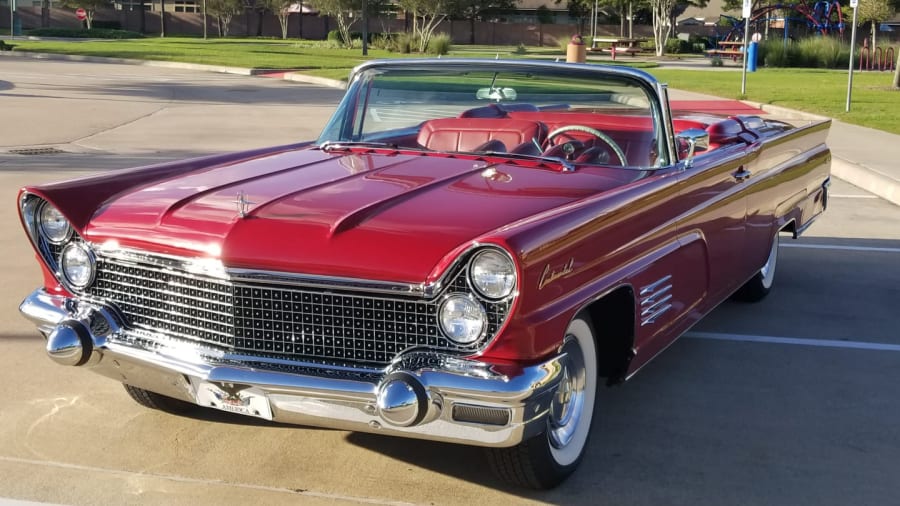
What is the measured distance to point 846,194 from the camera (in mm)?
10883

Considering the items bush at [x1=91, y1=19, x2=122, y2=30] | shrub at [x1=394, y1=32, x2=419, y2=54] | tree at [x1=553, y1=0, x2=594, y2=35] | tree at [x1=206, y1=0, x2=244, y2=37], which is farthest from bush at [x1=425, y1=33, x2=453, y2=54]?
bush at [x1=91, y1=19, x2=122, y2=30]

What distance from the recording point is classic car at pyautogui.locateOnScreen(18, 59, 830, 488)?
331 cm

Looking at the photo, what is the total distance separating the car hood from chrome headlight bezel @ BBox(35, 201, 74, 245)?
162 mm

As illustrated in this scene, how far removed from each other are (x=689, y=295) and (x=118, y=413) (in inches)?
98.2

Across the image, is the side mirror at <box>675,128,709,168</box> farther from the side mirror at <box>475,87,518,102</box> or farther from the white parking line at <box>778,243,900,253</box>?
the white parking line at <box>778,243,900,253</box>

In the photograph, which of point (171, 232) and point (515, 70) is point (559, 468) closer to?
point (171, 232)

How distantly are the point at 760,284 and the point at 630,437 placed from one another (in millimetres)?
2523

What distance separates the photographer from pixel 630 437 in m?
4.30

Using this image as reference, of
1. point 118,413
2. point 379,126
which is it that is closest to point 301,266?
point 118,413

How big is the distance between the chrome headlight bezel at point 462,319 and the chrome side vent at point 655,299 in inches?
38.2

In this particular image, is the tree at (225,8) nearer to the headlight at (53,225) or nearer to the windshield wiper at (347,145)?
the windshield wiper at (347,145)

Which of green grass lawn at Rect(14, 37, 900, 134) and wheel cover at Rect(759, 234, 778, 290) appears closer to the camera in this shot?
wheel cover at Rect(759, 234, 778, 290)

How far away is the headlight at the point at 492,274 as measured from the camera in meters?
3.29

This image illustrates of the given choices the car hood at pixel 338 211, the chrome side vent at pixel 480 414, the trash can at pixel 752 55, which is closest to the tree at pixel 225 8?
the trash can at pixel 752 55
